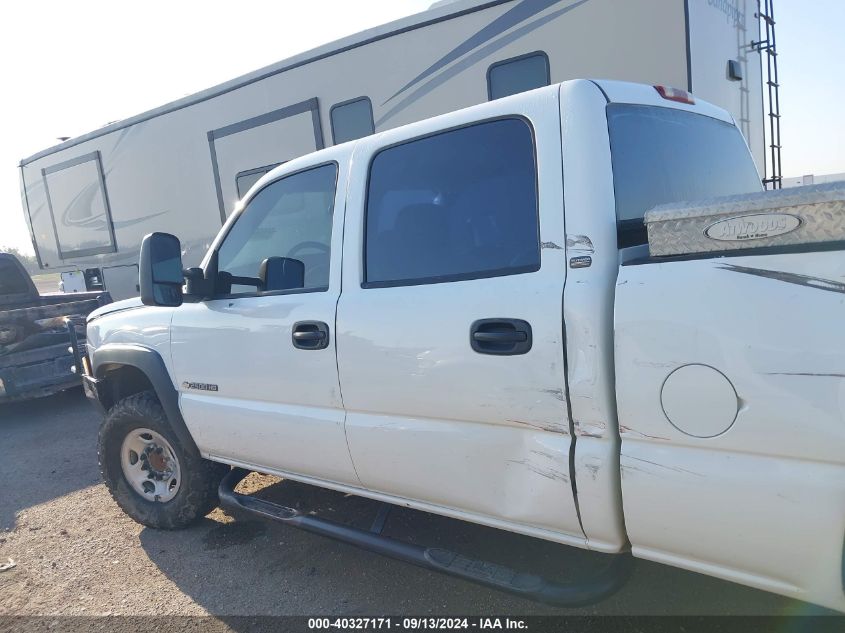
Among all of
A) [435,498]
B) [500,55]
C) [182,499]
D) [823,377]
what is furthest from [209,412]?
[500,55]

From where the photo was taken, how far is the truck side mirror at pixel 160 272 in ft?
9.89

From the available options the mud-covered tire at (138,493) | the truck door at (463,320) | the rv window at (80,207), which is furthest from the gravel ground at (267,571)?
the rv window at (80,207)

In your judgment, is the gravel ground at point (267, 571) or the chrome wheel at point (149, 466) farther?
the chrome wheel at point (149, 466)

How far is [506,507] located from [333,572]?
1389 mm

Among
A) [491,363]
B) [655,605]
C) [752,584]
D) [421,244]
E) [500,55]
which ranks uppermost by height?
[500,55]

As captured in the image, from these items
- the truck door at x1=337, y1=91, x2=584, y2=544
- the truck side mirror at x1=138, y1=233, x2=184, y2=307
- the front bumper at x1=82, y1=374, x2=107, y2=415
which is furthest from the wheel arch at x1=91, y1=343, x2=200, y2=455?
the truck door at x1=337, y1=91, x2=584, y2=544

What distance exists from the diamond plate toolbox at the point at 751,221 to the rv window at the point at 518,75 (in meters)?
3.93

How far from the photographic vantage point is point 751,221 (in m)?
1.61

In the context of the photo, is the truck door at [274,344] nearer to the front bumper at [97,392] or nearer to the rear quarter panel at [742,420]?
the front bumper at [97,392]

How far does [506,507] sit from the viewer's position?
2.19 m

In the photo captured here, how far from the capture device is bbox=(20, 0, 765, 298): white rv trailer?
4.90m

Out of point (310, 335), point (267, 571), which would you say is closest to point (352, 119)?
point (310, 335)

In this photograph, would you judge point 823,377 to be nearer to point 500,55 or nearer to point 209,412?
point 209,412

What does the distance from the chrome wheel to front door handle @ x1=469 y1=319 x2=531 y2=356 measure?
243 cm
